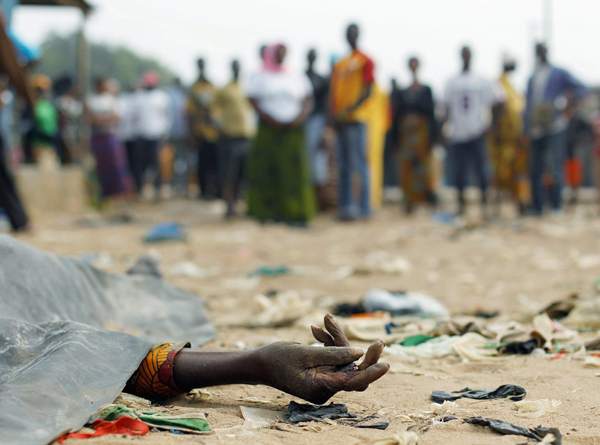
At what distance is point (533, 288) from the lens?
420cm

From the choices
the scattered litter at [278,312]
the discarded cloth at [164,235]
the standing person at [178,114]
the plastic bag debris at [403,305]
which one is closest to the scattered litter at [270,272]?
the scattered litter at [278,312]

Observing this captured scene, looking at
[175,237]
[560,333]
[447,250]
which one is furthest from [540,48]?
[560,333]

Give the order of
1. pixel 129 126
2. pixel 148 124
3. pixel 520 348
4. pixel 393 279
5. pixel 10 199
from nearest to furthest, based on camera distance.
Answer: pixel 520 348 → pixel 393 279 → pixel 10 199 → pixel 148 124 → pixel 129 126

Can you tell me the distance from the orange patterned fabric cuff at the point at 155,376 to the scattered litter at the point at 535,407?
0.96 meters

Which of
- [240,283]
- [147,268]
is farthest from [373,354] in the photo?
[240,283]

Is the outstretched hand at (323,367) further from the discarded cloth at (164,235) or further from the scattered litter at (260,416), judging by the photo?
the discarded cloth at (164,235)

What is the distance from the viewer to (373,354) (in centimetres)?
180

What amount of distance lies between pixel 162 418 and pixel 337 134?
6.59 metres

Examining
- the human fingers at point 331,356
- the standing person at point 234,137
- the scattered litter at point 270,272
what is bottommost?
the scattered litter at point 270,272

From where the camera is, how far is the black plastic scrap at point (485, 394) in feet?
6.80

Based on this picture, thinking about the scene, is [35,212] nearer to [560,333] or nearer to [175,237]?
[175,237]

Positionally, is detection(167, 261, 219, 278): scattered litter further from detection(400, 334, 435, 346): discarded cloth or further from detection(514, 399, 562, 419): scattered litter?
detection(514, 399, 562, 419): scattered litter

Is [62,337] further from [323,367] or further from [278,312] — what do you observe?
[278,312]

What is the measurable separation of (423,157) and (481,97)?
3.34 feet
